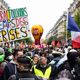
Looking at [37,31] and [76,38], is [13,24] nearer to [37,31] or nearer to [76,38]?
[76,38]

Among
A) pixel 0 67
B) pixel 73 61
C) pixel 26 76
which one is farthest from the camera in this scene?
pixel 73 61

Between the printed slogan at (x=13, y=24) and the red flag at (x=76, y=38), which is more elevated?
the printed slogan at (x=13, y=24)

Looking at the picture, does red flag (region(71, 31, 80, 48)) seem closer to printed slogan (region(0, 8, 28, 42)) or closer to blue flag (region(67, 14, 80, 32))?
blue flag (region(67, 14, 80, 32))

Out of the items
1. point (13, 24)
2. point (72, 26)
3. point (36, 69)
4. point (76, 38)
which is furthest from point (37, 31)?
point (36, 69)

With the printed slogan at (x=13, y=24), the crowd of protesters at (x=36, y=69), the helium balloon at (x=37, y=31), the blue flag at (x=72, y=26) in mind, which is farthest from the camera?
the helium balloon at (x=37, y=31)

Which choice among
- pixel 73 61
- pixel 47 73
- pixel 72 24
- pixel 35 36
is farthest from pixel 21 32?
pixel 35 36

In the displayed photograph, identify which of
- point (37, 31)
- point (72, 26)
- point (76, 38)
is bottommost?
point (37, 31)

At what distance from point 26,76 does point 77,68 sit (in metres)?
3.00

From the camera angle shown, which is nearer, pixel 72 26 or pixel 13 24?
pixel 72 26

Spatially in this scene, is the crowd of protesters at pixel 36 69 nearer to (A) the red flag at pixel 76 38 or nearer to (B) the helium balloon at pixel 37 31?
(A) the red flag at pixel 76 38

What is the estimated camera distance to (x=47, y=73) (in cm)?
763

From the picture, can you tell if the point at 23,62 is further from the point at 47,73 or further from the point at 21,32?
the point at 21,32

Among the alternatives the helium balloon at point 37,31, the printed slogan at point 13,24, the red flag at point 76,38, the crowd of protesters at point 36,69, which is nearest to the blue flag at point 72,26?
the red flag at point 76,38

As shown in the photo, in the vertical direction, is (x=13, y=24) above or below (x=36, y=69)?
above
